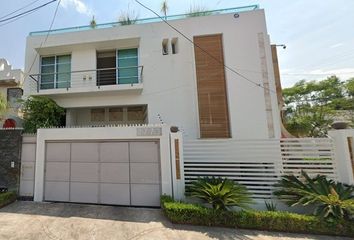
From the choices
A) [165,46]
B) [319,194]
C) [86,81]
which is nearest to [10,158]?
[86,81]

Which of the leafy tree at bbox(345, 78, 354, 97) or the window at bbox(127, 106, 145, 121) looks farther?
the leafy tree at bbox(345, 78, 354, 97)

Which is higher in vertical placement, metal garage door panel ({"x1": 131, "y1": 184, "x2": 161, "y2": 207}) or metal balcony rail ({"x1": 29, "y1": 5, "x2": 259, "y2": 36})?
metal balcony rail ({"x1": 29, "y1": 5, "x2": 259, "y2": 36})

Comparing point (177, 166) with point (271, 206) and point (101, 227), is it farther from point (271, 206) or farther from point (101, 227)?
point (271, 206)

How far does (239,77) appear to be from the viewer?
400 inches

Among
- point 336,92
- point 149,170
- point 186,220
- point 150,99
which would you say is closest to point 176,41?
point 150,99

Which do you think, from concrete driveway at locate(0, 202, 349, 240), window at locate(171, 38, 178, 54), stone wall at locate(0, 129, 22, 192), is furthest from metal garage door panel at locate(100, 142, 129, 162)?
window at locate(171, 38, 178, 54)

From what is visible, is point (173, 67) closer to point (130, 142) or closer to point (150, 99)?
point (150, 99)

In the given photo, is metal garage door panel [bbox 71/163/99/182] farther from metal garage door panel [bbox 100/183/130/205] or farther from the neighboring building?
the neighboring building

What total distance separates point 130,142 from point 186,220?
3388 mm

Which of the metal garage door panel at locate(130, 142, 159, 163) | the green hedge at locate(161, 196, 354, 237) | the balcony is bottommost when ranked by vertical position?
the green hedge at locate(161, 196, 354, 237)

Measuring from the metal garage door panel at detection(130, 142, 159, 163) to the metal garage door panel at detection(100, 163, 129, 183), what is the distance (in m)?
0.47

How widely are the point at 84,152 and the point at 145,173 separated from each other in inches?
103

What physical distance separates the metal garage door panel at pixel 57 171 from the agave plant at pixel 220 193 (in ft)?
16.0

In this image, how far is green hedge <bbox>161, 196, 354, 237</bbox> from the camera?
5.34 meters
